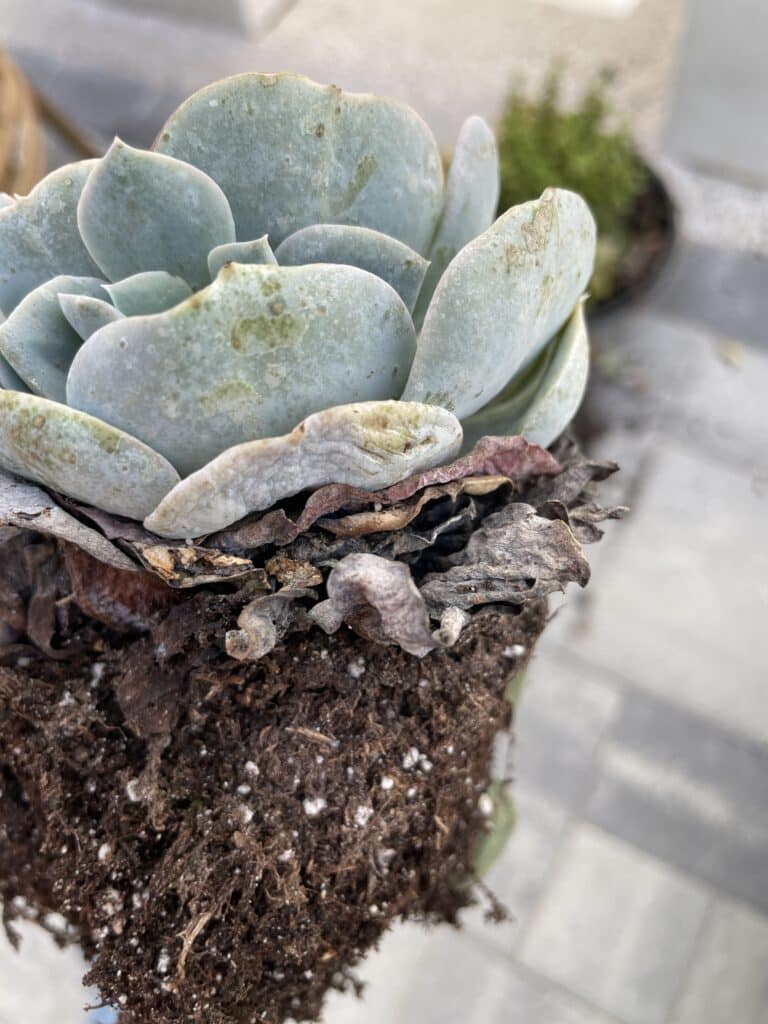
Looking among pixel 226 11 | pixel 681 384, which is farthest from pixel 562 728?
pixel 226 11

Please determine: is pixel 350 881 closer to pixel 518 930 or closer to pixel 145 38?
pixel 518 930

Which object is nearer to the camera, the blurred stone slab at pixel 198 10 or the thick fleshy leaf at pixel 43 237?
the thick fleshy leaf at pixel 43 237

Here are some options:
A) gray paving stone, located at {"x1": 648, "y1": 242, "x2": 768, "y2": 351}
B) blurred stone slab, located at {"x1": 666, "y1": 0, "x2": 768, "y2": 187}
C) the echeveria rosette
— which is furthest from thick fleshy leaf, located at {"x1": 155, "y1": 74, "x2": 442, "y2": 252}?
blurred stone slab, located at {"x1": 666, "y1": 0, "x2": 768, "y2": 187}

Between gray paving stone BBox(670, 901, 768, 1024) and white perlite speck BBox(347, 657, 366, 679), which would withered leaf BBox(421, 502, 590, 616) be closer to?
white perlite speck BBox(347, 657, 366, 679)

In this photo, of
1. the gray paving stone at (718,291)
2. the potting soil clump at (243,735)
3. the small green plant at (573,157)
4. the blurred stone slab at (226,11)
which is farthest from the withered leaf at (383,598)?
the blurred stone slab at (226,11)

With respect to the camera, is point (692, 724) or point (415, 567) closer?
point (415, 567)

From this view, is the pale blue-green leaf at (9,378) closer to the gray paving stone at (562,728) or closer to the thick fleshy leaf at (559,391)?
the thick fleshy leaf at (559,391)

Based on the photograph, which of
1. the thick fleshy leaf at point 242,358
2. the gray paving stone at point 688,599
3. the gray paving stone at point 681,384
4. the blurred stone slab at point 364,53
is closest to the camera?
the thick fleshy leaf at point 242,358

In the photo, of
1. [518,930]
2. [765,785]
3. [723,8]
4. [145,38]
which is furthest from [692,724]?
[145,38]
